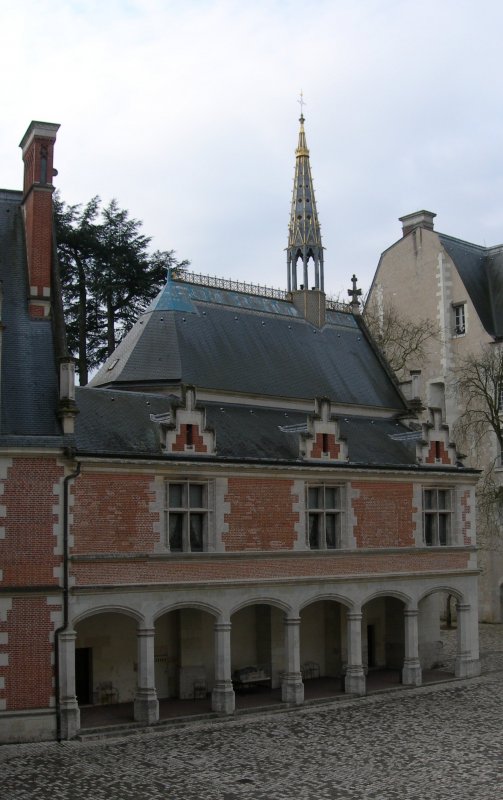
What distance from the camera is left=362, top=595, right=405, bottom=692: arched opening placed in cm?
2811

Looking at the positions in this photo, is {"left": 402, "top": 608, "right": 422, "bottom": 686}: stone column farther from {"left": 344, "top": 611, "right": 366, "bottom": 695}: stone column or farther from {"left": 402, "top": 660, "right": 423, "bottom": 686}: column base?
{"left": 344, "top": 611, "right": 366, "bottom": 695}: stone column

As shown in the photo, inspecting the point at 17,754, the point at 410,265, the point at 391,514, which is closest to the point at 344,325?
the point at 391,514

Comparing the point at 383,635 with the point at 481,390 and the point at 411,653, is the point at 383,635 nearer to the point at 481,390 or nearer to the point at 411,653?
the point at 411,653

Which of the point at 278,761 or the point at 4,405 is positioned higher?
the point at 4,405

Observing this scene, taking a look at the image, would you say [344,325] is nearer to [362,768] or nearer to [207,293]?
[207,293]

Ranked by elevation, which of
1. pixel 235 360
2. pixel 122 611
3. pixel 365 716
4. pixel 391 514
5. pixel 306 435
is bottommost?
pixel 365 716

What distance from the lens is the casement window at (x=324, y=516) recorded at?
972 inches

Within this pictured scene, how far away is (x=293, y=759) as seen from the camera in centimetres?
1823

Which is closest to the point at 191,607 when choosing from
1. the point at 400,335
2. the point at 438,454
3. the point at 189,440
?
the point at 189,440

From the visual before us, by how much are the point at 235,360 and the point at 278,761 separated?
12.5 metres

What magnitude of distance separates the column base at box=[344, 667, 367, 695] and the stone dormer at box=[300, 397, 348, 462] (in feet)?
18.0

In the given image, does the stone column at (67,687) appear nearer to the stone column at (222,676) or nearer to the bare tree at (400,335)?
the stone column at (222,676)

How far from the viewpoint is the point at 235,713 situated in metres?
22.1

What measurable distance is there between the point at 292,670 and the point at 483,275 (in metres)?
24.9
